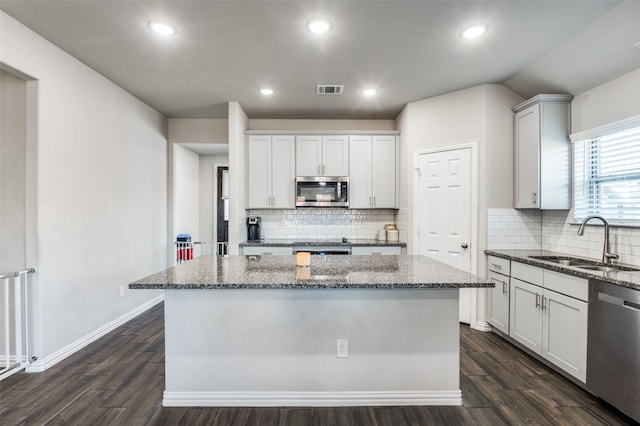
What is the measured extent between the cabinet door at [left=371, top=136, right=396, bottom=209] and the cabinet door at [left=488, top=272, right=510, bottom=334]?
167cm

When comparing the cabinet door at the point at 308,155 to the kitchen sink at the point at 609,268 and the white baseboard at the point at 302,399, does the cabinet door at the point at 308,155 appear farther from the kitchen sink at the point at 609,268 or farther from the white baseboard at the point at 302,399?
the kitchen sink at the point at 609,268

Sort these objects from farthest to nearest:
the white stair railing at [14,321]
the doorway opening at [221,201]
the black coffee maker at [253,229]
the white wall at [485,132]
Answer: the doorway opening at [221,201] → the black coffee maker at [253,229] → the white wall at [485,132] → the white stair railing at [14,321]

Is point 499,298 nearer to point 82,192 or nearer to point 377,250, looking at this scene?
point 377,250

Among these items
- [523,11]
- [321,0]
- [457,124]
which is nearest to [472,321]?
[457,124]

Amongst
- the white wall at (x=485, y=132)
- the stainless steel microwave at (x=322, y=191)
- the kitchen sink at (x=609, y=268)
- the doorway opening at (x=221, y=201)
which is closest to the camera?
the kitchen sink at (x=609, y=268)

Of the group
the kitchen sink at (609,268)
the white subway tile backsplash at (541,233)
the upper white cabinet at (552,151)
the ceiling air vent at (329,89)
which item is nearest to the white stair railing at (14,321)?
the ceiling air vent at (329,89)

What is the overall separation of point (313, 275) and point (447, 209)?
233 cm

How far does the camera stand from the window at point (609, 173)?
2.50 metres

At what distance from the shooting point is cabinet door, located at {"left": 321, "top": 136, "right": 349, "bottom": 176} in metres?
4.39

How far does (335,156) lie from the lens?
439cm

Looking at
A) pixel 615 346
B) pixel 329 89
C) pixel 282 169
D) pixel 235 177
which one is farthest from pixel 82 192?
pixel 615 346

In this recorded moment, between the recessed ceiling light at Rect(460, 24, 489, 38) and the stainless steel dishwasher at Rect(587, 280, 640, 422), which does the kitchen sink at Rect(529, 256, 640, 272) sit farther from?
the recessed ceiling light at Rect(460, 24, 489, 38)

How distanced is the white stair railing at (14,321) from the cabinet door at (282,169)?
106 inches

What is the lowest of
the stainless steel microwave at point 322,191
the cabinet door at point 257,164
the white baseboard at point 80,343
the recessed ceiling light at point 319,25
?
the white baseboard at point 80,343
